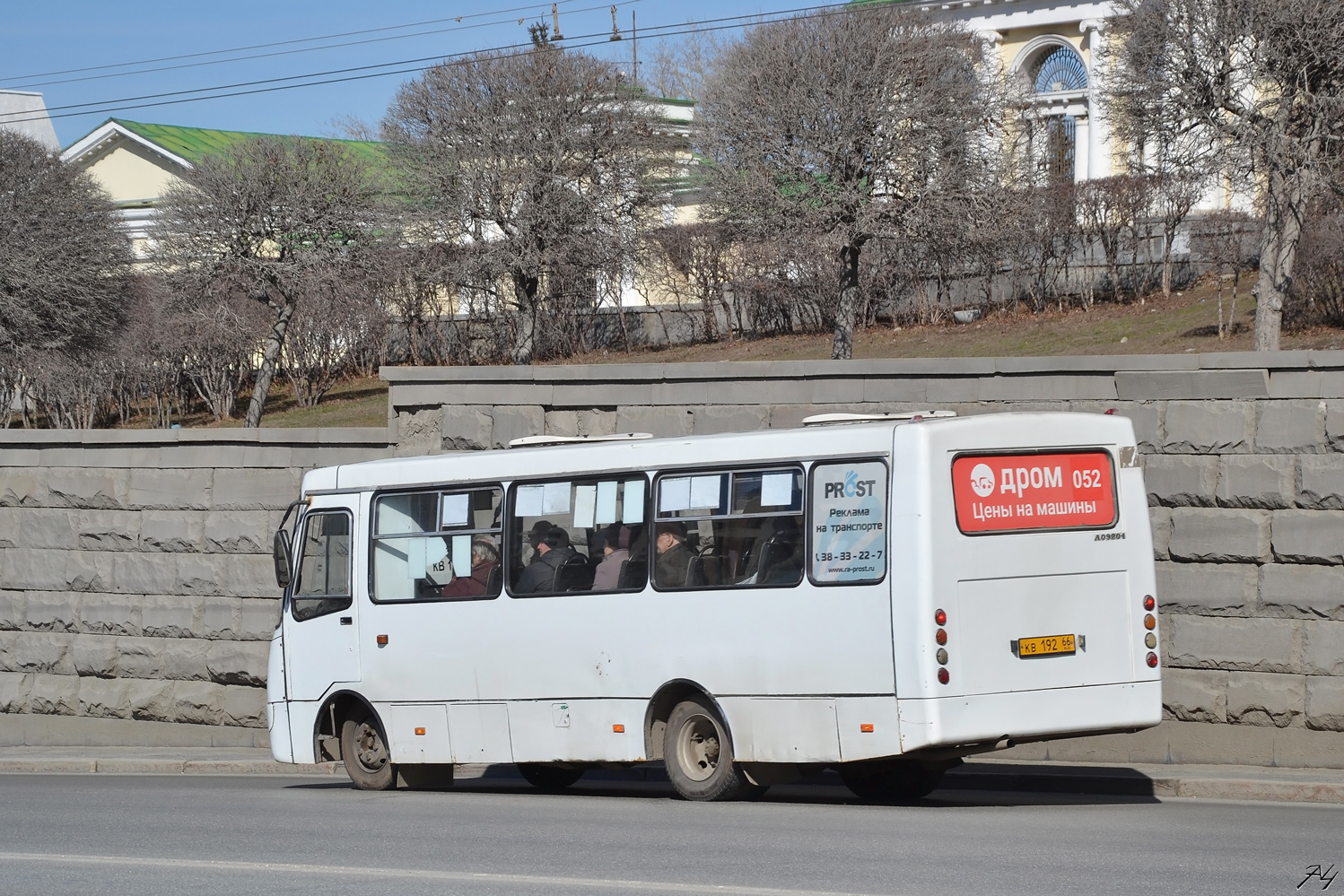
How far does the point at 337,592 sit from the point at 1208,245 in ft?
72.9

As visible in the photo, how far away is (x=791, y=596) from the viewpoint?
35.4ft

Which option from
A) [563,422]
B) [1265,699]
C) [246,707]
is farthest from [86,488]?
[1265,699]

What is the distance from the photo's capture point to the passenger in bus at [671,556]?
11445 millimetres

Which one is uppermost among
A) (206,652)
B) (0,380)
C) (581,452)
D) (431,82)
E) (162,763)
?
(431,82)

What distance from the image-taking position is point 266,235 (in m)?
36.4

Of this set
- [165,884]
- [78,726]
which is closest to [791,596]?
[165,884]

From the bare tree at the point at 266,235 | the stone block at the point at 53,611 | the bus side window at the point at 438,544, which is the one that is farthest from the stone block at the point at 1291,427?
the bare tree at the point at 266,235

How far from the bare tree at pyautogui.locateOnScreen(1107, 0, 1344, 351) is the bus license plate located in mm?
13363

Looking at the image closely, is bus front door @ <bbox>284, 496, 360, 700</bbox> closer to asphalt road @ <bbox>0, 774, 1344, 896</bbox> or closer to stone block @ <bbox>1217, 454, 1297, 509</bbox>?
asphalt road @ <bbox>0, 774, 1344, 896</bbox>

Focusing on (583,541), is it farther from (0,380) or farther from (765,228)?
(0,380)

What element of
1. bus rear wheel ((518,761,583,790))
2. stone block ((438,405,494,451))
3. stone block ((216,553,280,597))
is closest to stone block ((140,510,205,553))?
stone block ((216,553,280,597))

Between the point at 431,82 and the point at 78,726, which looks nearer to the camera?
the point at 78,726

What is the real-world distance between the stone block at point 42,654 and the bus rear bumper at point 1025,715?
12.5 metres

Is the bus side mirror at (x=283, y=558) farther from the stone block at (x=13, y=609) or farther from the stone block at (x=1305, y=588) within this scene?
the stone block at (x=1305, y=588)
